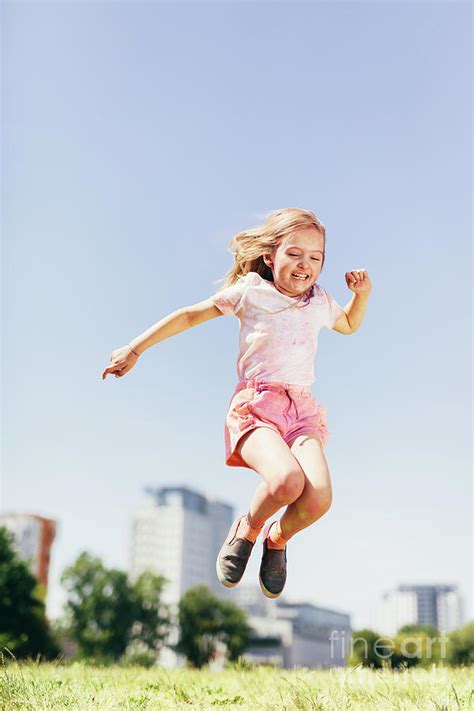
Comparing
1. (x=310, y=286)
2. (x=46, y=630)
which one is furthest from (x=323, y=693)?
(x=46, y=630)

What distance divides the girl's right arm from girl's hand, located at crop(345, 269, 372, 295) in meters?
1.07

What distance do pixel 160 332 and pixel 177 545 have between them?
176m

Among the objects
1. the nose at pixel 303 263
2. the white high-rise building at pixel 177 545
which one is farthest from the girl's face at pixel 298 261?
the white high-rise building at pixel 177 545

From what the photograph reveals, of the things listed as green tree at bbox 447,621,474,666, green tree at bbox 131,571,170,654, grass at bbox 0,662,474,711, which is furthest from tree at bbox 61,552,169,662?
grass at bbox 0,662,474,711

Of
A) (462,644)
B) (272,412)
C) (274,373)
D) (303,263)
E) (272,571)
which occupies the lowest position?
(462,644)

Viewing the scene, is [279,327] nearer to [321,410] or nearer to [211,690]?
[321,410]

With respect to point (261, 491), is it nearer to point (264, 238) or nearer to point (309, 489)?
point (309, 489)

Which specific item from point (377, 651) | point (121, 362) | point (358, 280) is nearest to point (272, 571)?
point (121, 362)

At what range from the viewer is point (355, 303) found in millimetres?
6121

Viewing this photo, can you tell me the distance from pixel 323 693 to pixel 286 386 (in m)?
2.09

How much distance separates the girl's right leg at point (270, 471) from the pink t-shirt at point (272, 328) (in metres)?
0.47

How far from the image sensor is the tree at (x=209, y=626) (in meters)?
70.7

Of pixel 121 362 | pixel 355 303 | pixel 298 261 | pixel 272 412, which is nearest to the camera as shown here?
pixel 272 412

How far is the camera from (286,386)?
18.1 feet
